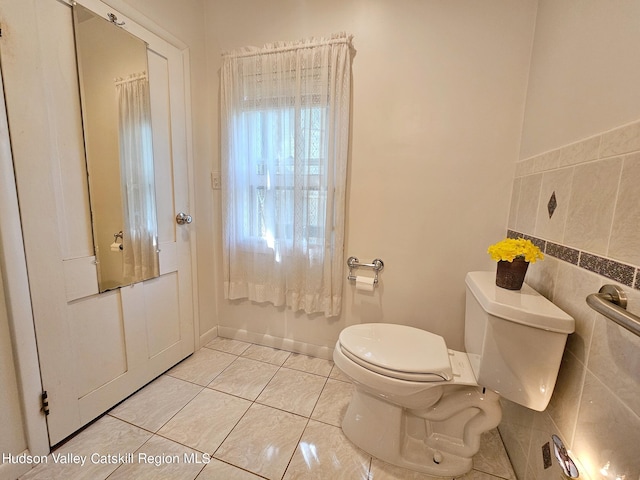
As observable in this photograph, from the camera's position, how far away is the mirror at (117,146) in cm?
115

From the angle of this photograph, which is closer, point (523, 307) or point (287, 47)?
point (523, 307)

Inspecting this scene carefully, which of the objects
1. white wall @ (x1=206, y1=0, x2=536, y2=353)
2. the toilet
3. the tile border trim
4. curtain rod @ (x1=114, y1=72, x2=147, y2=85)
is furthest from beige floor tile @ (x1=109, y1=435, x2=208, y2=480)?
curtain rod @ (x1=114, y1=72, x2=147, y2=85)

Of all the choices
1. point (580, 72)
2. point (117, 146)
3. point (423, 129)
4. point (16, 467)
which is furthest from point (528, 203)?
point (16, 467)

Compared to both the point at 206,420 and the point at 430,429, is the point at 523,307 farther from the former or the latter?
the point at 206,420

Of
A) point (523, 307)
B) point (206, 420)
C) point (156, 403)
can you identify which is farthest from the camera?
point (156, 403)

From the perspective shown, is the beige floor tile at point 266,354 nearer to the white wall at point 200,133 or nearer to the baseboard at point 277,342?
the baseboard at point 277,342

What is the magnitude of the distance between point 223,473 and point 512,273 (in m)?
1.37

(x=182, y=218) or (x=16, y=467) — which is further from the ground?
(x=182, y=218)

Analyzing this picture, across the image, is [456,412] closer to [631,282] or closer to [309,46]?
[631,282]

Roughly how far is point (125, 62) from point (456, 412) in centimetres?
223

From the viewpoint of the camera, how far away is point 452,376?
3.29 ft

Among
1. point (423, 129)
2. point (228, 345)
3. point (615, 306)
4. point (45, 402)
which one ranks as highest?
point (423, 129)

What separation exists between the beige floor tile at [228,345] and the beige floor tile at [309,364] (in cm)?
38

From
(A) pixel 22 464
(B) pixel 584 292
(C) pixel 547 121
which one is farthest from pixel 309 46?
(A) pixel 22 464
